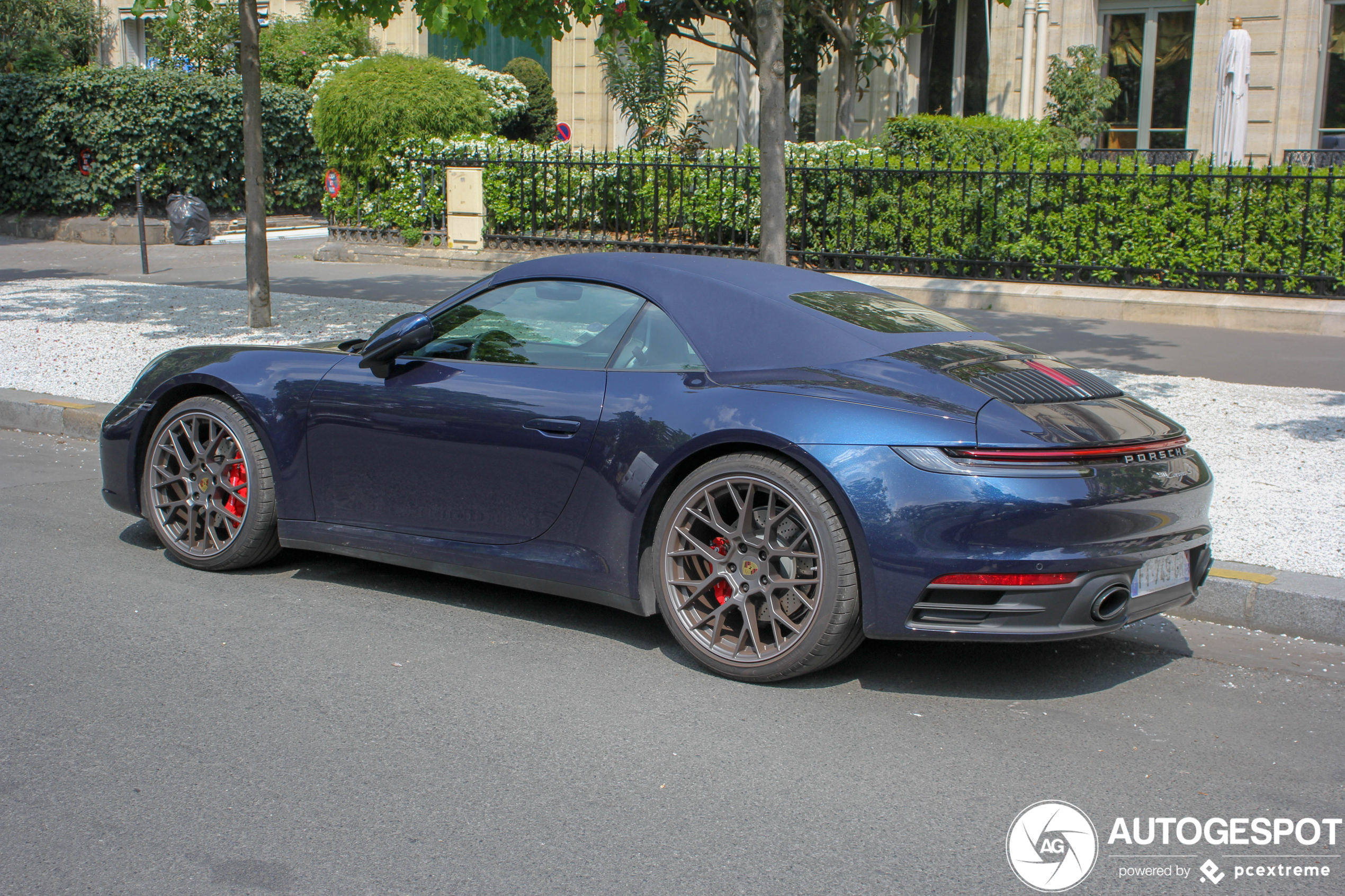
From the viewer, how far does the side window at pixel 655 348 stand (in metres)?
4.24

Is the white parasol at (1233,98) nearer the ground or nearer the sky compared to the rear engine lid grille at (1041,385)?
nearer the sky

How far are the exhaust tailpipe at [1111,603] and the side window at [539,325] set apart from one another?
1.82 m

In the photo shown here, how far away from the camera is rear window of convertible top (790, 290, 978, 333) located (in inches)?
174

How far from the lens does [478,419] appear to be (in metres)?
4.43

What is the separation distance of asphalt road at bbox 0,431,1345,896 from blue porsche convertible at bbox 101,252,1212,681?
0.96 ft

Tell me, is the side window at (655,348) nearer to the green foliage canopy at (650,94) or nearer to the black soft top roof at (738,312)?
the black soft top roof at (738,312)

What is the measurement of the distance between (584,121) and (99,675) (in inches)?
908

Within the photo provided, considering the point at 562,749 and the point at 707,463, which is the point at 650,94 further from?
the point at 562,749

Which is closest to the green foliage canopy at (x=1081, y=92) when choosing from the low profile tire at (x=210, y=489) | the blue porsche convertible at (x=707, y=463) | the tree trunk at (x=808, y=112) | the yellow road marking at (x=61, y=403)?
the tree trunk at (x=808, y=112)

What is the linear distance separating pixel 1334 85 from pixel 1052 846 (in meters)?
20.1

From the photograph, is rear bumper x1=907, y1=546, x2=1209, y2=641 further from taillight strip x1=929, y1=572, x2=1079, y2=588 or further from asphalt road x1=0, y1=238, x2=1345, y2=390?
asphalt road x1=0, y1=238, x2=1345, y2=390

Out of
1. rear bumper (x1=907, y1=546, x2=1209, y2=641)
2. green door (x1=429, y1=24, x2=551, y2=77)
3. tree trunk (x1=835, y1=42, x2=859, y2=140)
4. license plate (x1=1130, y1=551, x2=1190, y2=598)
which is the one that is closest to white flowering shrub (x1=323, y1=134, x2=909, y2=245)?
tree trunk (x1=835, y1=42, x2=859, y2=140)

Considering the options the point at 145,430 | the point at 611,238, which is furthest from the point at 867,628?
the point at 611,238

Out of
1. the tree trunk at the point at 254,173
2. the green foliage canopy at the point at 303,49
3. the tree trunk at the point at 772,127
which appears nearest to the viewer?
the tree trunk at the point at 772,127
